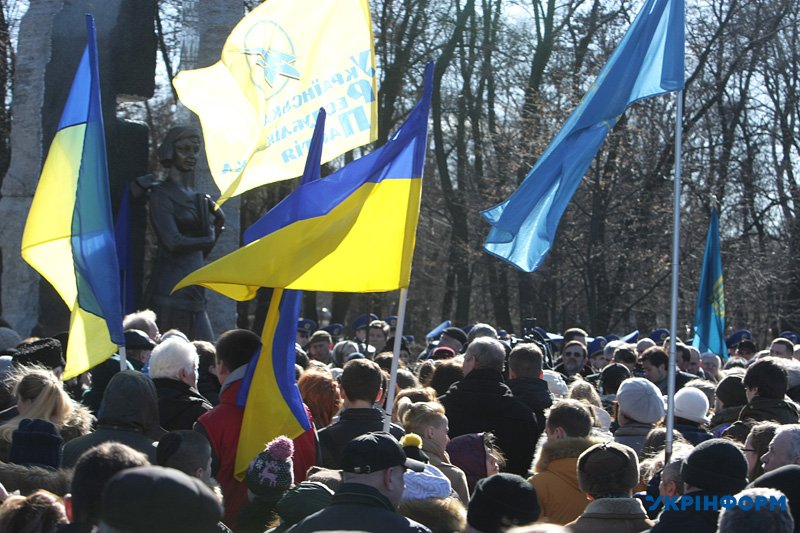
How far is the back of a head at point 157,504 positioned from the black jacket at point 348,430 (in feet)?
10.1

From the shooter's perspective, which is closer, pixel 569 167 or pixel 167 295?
pixel 569 167

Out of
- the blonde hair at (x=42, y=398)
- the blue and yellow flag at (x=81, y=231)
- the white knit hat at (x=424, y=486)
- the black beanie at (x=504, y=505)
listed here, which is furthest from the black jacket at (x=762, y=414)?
the blonde hair at (x=42, y=398)

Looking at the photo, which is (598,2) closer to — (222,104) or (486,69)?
(486,69)

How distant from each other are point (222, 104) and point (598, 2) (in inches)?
744

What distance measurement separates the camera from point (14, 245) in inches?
469

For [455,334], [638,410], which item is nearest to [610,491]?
[638,410]

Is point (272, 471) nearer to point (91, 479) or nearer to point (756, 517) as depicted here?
point (91, 479)

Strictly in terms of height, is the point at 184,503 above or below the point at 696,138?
below

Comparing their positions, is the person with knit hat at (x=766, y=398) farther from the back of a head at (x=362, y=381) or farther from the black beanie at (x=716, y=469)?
the black beanie at (x=716, y=469)

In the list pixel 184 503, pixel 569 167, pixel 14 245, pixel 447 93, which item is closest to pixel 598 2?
pixel 447 93

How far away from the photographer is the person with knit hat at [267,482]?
4.66m

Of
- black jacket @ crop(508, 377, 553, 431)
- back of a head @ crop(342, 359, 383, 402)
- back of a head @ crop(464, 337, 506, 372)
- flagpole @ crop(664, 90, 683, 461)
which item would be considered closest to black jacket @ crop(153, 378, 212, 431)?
back of a head @ crop(342, 359, 383, 402)

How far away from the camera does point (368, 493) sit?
13.3ft

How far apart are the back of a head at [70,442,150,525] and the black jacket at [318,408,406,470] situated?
8.00 feet
